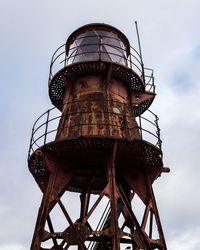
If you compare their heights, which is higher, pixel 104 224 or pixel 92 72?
pixel 92 72

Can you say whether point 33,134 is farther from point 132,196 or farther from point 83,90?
point 132,196

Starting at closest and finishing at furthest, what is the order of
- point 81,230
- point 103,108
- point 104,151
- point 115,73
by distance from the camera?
point 81,230 → point 104,151 → point 103,108 → point 115,73

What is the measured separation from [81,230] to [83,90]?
5386 millimetres

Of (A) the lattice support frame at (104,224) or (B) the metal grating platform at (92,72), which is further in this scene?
(B) the metal grating platform at (92,72)

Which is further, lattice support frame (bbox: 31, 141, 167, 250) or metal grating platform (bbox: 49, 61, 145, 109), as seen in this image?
metal grating platform (bbox: 49, 61, 145, 109)

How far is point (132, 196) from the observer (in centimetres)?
1625

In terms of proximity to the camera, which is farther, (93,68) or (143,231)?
(93,68)

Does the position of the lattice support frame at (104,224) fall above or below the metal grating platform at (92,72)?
below

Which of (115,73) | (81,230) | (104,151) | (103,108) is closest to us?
(81,230)

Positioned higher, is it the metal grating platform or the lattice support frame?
the metal grating platform

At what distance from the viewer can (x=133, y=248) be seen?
47.4 feet

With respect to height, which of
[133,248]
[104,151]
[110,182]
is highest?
[104,151]

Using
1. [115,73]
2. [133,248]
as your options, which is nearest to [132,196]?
[133,248]

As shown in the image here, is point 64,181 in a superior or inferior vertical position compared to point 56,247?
superior
